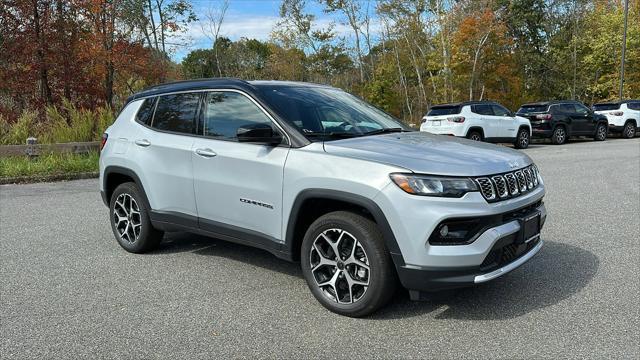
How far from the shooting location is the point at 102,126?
14375 mm

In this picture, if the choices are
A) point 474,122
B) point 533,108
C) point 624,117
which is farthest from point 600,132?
point 474,122

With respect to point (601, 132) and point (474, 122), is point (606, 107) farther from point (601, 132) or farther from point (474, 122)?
point (474, 122)

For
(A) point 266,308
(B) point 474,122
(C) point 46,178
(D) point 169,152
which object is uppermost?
(B) point 474,122

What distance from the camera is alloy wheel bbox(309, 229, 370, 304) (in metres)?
3.68

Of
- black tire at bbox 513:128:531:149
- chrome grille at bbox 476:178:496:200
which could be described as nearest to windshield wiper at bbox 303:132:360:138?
chrome grille at bbox 476:178:496:200

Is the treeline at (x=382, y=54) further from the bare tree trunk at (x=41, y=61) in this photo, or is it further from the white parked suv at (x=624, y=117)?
the white parked suv at (x=624, y=117)

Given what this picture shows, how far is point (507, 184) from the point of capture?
3.62m

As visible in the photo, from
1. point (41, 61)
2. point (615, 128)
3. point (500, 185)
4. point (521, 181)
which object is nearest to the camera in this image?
point (500, 185)

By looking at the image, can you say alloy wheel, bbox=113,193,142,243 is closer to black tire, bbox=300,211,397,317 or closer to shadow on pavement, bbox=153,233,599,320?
shadow on pavement, bbox=153,233,599,320

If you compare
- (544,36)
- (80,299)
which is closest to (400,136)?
(80,299)

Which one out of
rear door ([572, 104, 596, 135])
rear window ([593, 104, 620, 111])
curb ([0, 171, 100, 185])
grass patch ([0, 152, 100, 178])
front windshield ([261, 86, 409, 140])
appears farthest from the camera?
rear window ([593, 104, 620, 111])

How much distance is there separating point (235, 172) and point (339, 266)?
1214mm

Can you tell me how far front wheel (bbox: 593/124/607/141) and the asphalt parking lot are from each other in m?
18.6

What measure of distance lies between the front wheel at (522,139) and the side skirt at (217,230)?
16443 millimetres
